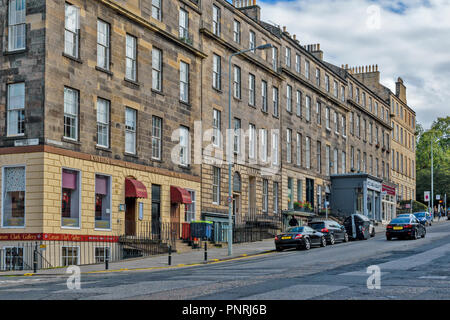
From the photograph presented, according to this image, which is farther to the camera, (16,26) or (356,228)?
(356,228)

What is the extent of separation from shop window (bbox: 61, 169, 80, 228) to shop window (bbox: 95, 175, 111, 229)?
1.40 metres

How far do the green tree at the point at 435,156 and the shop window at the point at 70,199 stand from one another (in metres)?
77.9

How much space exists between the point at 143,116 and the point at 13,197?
8695 millimetres

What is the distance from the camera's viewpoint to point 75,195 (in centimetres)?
2892

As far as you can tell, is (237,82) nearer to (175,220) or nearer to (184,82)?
(184,82)

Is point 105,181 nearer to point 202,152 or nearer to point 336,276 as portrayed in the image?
point 202,152

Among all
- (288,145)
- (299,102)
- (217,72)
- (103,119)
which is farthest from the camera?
(299,102)

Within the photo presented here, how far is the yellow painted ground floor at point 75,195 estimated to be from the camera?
26984 mm

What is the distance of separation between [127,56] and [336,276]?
18.9 metres

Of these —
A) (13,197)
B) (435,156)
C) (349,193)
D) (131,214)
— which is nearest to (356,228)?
(131,214)

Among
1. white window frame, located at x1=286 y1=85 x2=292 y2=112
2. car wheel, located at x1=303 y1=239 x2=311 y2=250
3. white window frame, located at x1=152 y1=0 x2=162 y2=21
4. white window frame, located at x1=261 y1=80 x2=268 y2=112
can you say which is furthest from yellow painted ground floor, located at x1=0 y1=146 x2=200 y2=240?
white window frame, located at x1=286 y1=85 x2=292 y2=112

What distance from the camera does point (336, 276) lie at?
18.0 metres

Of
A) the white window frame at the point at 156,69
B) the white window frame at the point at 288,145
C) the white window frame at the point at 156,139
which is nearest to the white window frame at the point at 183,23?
the white window frame at the point at 156,69
